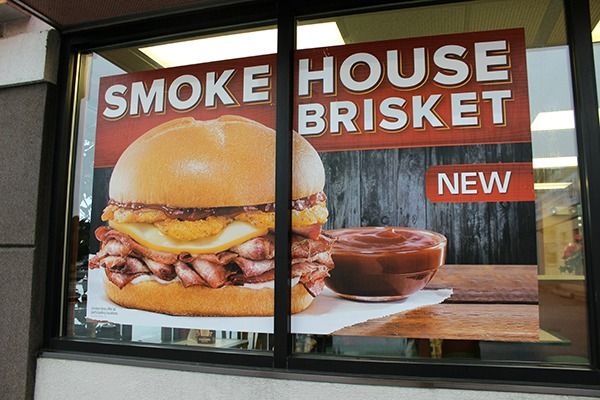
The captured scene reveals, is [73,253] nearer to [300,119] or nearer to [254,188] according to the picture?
[254,188]

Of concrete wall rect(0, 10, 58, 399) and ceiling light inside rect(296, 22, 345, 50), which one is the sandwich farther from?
ceiling light inside rect(296, 22, 345, 50)

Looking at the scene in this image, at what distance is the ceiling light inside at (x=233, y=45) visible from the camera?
2969 mm

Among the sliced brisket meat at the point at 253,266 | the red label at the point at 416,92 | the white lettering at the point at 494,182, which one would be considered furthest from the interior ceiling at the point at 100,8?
the white lettering at the point at 494,182

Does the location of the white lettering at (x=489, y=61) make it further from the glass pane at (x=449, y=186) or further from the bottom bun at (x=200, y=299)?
the bottom bun at (x=200, y=299)

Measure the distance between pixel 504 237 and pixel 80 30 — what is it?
3.21 m

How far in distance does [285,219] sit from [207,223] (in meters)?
0.54

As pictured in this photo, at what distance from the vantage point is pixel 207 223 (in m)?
2.97

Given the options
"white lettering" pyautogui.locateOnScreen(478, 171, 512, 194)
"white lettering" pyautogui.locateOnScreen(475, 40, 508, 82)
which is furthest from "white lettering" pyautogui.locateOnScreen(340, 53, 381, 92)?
"white lettering" pyautogui.locateOnScreen(478, 171, 512, 194)

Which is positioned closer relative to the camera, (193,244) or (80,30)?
(193,244)

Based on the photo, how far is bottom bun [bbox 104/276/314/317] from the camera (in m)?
2.83

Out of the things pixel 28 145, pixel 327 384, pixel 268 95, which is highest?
pixel 268 95

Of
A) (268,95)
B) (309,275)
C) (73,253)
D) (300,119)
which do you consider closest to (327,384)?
(309,275)

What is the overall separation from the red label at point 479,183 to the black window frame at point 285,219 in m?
0.30

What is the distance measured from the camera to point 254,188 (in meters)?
2.92
